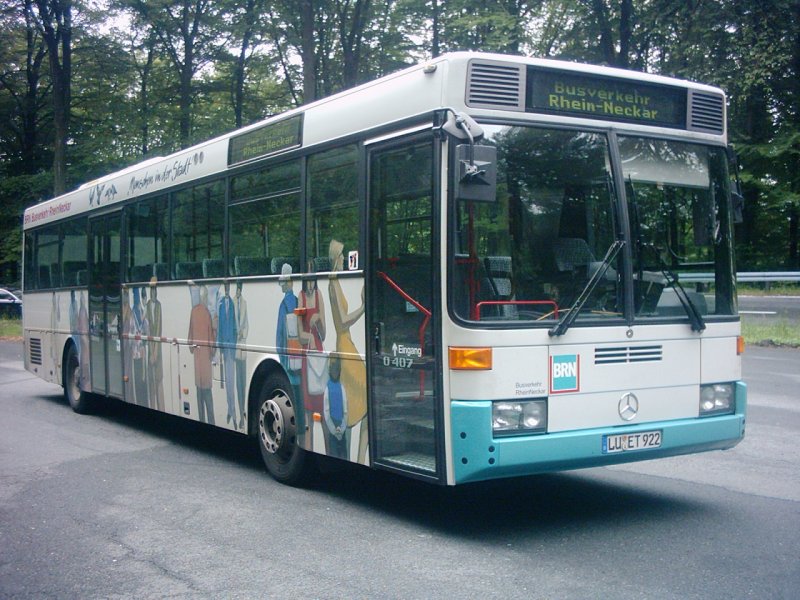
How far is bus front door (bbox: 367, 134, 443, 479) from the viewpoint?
22.1 feet

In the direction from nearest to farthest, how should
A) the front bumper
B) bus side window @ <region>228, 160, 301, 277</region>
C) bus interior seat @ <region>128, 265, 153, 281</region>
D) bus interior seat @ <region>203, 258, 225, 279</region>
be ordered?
the front bumper, bus side window @ <region>228, 160, 301, 277</region>, bus interior seat @ <region>203, 258, 225, 279</region>, bus interior seat @ <region>128, 265, 153, 281</region>

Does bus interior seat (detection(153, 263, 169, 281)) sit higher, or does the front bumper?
bus interior seat (detection(153, 263, 169, 281))

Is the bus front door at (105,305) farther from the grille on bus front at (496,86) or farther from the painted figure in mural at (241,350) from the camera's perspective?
the grille on bus front at (496,86)

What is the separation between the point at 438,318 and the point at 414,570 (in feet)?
5.35

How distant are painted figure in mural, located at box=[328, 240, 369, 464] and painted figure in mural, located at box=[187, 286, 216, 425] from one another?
8.54ft

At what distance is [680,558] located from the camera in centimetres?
615

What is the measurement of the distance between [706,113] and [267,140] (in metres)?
3.90

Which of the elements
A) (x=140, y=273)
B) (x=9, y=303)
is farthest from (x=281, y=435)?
(x=9, y=303)

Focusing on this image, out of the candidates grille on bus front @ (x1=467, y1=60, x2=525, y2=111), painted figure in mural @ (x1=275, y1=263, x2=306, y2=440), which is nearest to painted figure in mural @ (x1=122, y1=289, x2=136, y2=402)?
painted figure in mural @ (x1=275, y1=263, x2=306, y2=440)

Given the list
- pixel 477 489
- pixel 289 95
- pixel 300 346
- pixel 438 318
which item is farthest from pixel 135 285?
pixel 289 95

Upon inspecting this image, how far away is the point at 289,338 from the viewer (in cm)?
863

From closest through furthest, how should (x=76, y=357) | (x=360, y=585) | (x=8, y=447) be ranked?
(x=360, y=585), (x=8, y=447), (x=76, y=357)

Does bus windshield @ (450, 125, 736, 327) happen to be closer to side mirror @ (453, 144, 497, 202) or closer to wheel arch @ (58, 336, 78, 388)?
side mirror @ (453, 144, 497, 202)

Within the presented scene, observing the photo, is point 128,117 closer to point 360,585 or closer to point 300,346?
point 300,346
